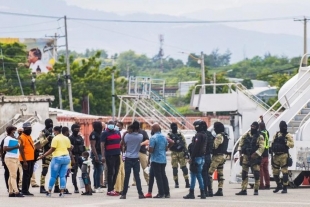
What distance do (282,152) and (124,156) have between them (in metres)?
4.08

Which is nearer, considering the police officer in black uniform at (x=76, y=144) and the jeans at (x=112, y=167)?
the jeans at (x=112, y=167)

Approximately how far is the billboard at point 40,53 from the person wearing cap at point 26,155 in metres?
118

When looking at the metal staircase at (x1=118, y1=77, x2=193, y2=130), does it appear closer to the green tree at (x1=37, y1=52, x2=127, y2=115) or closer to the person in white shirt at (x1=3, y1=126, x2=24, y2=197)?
the green tree at (x1=37, y1=52, x2=127, y2=115)

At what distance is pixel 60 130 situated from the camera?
23750 millimetres

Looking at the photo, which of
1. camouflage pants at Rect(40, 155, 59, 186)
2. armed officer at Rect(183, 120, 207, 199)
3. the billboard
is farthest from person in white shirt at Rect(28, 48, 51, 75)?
armed officer at Rect(183, 120, 207, 199)

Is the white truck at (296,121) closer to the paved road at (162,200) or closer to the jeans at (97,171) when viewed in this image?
the paved road at (162,200)

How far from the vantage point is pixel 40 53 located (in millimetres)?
145500

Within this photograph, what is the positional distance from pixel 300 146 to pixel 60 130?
22.9ft

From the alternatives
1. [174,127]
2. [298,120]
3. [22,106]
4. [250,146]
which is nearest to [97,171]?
[174,127]

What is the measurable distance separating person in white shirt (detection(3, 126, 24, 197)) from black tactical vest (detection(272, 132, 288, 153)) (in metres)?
6.17

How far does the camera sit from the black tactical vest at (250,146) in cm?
2494

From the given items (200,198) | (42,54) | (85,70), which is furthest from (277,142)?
(42,54)

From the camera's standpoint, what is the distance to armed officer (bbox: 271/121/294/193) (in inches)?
1000

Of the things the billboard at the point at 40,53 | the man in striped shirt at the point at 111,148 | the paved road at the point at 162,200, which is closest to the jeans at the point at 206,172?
the paved road at the point at 162,200
